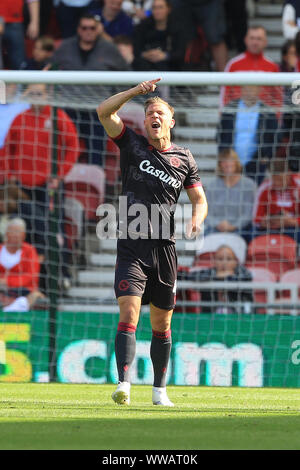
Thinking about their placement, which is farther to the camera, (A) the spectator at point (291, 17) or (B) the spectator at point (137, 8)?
(B) the spectator at point (137, 8)

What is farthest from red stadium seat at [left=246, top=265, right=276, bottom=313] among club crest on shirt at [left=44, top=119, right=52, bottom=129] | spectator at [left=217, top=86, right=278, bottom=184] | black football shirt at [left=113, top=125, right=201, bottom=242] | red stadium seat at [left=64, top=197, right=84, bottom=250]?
black football shirt at [left=113, top=125, right=201, bottom=242]

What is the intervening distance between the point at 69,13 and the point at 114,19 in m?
0.70

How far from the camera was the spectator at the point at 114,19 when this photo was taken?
1440cm

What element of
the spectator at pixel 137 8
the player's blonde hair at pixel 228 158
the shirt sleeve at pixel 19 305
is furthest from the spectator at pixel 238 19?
the shirt sleeve at pixel 19 305

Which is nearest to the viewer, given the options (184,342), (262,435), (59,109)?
(262,435)

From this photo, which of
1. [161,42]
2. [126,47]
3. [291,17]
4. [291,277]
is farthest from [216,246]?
[291,17]

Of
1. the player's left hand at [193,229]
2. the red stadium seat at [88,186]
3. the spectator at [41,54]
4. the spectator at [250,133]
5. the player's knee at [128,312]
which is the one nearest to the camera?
the player's knee at [128,312]

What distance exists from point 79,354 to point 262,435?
5.36 m

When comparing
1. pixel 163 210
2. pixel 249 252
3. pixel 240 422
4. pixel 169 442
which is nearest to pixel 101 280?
pixel 249 252

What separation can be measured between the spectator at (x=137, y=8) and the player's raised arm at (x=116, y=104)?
26.4 ft

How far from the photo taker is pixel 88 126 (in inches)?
489

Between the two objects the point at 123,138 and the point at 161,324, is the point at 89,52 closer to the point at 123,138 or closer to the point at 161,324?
the point at 123,138

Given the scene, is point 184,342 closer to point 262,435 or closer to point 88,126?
point 88,126

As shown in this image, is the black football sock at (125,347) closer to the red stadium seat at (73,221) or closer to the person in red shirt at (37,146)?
the person in red shirt at (37,146)
